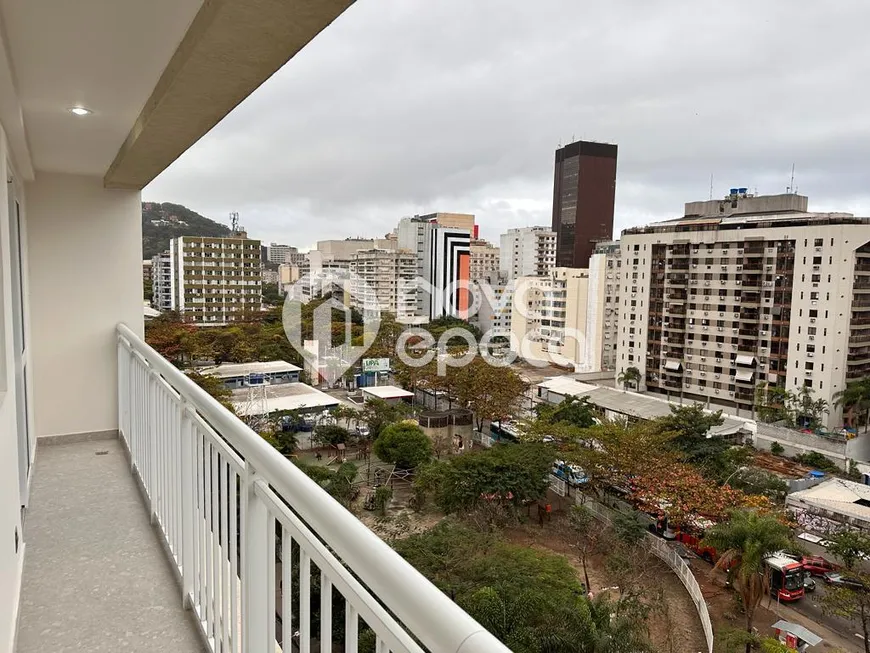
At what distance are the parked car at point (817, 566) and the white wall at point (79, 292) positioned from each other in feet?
39.0

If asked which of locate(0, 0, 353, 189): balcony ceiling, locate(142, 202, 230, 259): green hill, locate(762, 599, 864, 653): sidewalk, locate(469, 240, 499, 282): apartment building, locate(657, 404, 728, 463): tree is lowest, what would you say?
locate(762, 599, 864, 653): sidewalk

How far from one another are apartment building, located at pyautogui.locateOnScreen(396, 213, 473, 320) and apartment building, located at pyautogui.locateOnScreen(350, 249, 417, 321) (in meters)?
0.95

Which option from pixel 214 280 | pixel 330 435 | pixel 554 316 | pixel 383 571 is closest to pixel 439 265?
pixel 554 316

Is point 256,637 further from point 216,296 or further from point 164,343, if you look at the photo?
point 216,296

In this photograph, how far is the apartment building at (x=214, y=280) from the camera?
12117mm

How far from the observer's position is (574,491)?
43.1 ft

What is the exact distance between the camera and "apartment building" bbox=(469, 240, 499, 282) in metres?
40.3

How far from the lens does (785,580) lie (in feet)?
32.0

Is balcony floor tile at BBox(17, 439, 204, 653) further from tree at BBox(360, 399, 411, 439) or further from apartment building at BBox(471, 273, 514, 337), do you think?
apartment building at BBox(471, 273, 514, 337)

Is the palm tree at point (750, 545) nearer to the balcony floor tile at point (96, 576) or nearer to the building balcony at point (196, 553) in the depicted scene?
the building balcony at point (196, 553)

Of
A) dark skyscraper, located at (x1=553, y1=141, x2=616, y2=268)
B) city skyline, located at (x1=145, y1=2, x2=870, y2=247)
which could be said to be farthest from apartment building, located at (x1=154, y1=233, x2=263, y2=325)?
dark skyscraper, located at (x1=553, y1=141, x2=616, y2=268)

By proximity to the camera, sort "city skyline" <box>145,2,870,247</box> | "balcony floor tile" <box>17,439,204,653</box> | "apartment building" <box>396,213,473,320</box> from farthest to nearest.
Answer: "apartment building" <box>396,213,473,320</box>, "city skyline" <box>145,2,870,247</box>, "balcony floor tile" <box>17,439,204,653</box>

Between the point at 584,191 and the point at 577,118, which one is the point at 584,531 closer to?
the point at 584,191

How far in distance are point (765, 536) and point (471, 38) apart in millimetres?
34879
